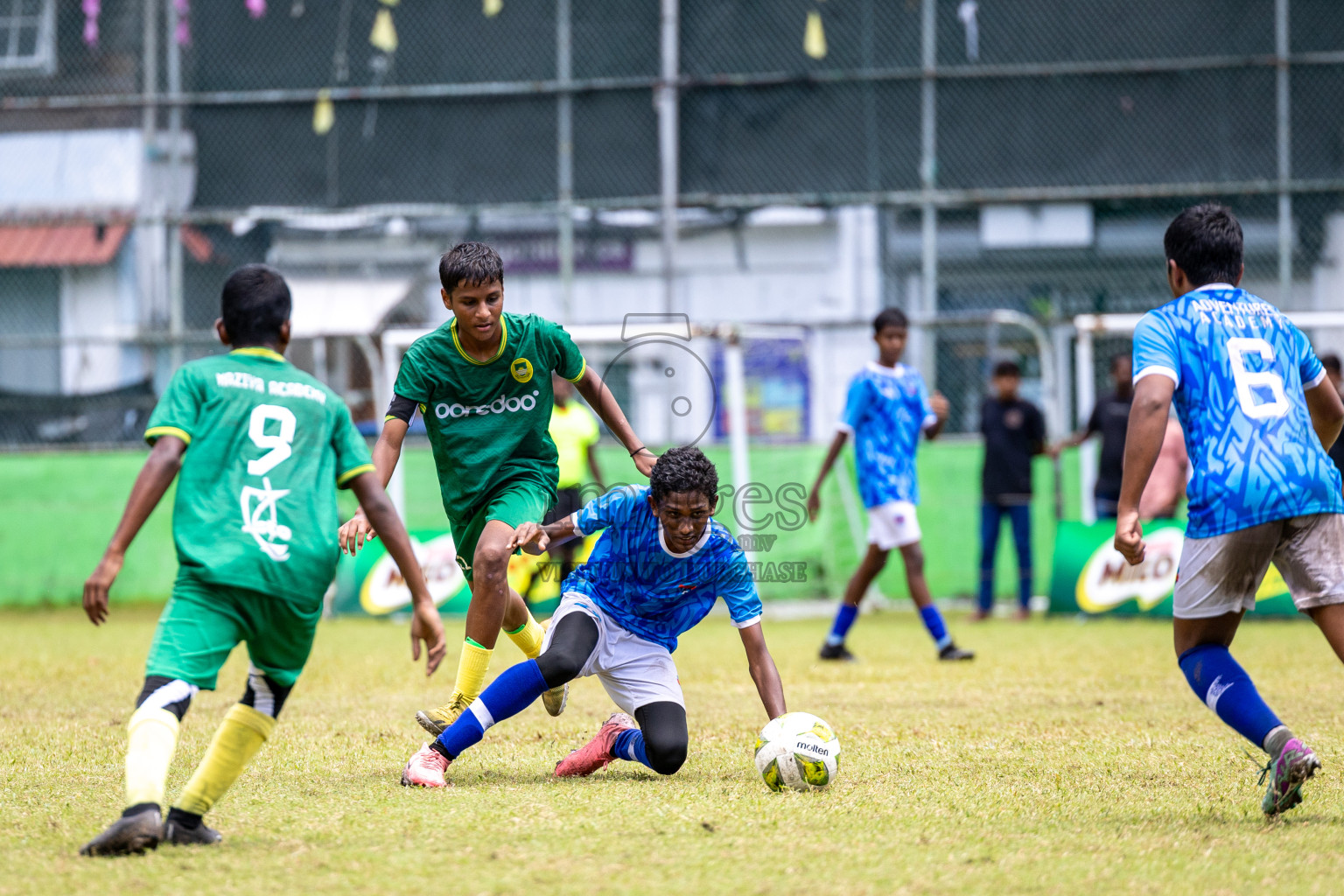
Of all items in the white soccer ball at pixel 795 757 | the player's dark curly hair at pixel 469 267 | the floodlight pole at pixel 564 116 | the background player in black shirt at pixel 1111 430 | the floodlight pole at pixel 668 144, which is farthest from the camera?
Result: the floodlight pole at pixel 564 116

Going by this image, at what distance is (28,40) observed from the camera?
1476cm

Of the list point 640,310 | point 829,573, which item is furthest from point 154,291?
point 829,573

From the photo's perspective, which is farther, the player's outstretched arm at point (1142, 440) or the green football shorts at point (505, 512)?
the green football shorts at point (505, 512)

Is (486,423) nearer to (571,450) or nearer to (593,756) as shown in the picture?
(593,756)

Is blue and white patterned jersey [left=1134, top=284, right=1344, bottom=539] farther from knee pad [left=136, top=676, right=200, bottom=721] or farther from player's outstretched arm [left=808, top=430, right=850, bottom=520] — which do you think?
player's outstretched arm [left=808, top=430, right=850, bottom=520]

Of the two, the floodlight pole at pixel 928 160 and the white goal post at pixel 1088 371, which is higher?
the floodlight pole at pixel 928 160

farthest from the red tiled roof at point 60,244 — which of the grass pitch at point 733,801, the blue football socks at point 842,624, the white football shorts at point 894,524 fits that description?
the blue football socks at point 842,624

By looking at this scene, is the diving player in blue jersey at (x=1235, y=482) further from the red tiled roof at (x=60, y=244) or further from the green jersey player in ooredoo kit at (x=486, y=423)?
the red tiled roof at (x=60, y=244)

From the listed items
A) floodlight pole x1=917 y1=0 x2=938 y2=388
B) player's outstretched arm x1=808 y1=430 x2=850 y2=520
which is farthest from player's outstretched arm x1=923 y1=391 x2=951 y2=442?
floodlight pole x1=917 y1=0 x2=938 y2=388

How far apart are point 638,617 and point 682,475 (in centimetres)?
67

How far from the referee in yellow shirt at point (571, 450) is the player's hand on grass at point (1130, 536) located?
7.12m

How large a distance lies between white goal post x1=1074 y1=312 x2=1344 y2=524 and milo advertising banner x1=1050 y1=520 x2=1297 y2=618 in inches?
24.7

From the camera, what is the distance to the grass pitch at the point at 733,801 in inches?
132

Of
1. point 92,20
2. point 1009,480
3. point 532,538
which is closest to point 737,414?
point 1009,480
